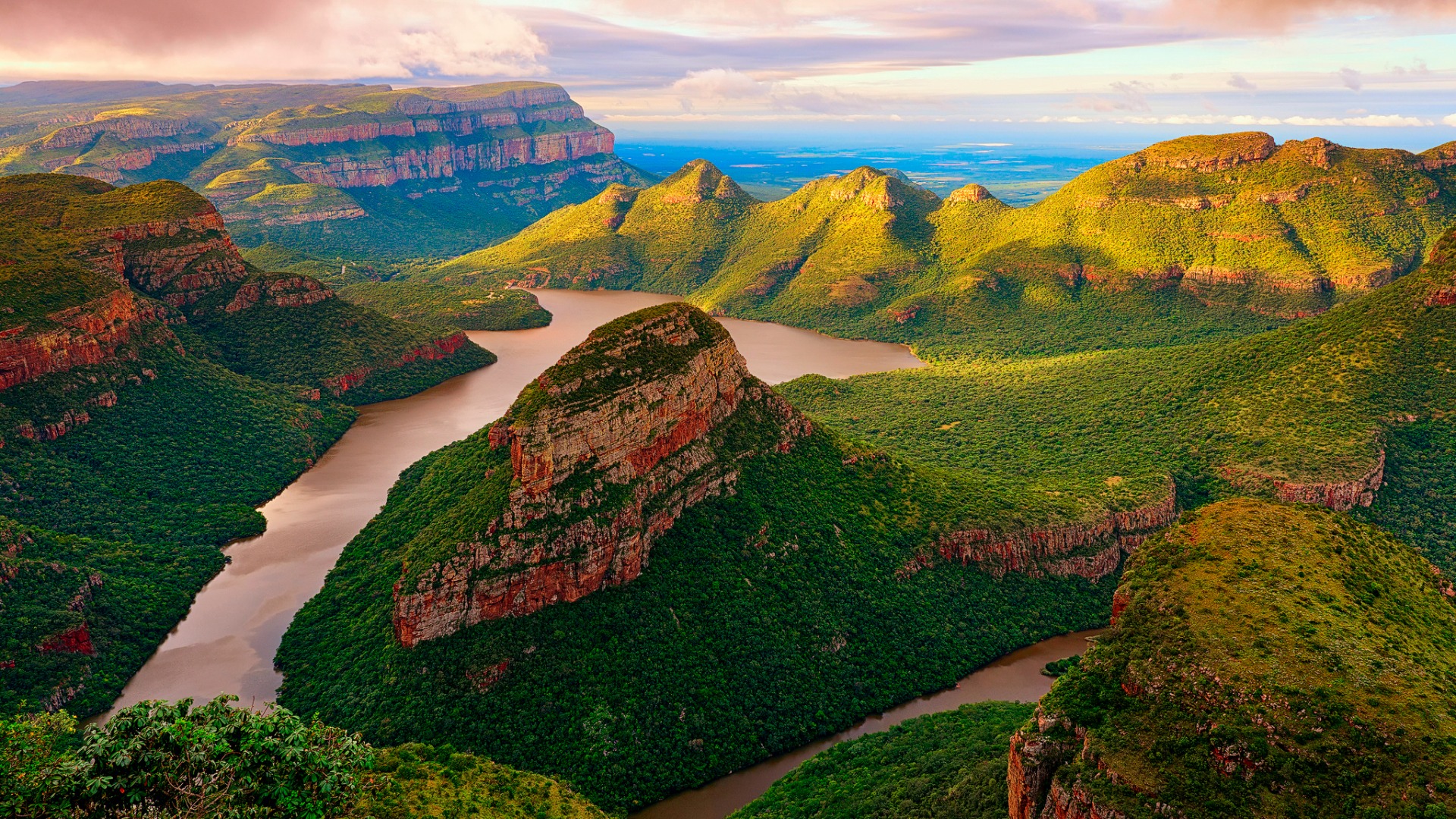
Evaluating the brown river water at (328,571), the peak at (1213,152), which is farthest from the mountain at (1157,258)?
the brown river water at (328,571)

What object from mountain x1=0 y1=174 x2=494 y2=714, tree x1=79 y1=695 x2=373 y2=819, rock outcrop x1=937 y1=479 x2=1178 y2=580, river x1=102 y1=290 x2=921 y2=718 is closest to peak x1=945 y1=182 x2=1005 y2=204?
river x1=102 y1=290 x2=921 y2=718

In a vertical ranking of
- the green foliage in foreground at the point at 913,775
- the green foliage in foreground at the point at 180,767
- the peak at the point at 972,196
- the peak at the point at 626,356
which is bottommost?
the green foliage in foreground at the point at 913,775

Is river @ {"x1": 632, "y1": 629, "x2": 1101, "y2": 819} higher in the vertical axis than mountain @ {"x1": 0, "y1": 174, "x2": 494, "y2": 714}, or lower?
lower

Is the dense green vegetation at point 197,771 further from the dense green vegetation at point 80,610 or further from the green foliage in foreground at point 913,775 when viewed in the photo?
the dense green vegetation at point 80,610

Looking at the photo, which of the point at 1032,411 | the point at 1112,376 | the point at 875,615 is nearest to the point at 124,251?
the point at 875,615

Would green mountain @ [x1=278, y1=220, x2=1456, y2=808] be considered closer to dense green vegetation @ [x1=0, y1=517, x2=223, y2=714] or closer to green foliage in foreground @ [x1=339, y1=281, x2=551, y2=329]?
dense green vegetation @ [x1=0, y1=517, x2=223, y2=714]
